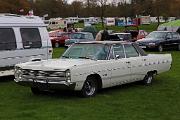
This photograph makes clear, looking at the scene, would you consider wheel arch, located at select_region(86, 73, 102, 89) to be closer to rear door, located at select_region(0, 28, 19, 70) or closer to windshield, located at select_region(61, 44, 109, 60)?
windshield, located at select_region(61, 44, 109, 60)

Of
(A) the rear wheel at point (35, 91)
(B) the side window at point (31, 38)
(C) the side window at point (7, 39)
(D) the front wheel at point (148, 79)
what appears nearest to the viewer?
(A) the rear wheel at point (35, 91)

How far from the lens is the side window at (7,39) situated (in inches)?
553

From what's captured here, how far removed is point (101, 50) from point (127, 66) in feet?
2.89

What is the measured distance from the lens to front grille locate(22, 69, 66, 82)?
1066 centimetres

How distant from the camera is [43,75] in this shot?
10.9 m

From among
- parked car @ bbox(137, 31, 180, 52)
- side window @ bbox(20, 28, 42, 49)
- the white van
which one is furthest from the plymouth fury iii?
parked car @ bbox(137, 31, 180, 52)

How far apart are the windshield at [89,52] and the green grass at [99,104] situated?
3.32 ft

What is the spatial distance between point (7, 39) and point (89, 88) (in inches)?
159

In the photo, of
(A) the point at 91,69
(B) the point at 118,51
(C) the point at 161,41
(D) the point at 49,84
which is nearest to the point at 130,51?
(B) the point at 118,51

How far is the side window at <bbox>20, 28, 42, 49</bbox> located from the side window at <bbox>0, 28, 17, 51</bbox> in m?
0.46

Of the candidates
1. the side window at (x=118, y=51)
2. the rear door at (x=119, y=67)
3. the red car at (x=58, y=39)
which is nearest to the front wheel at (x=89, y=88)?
the rear door at (x=119, y=67)

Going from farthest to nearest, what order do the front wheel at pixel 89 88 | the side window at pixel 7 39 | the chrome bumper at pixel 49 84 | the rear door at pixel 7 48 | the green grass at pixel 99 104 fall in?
the side window at pixel 7 39
the rear door at pixel 7 48
the front wheel at pixel 89 88
the chrome bumper at pixel 49 84
the green grass at pixel 99 104

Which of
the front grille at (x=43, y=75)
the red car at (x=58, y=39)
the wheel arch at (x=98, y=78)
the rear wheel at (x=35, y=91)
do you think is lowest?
the red car at (x=58, y=39)

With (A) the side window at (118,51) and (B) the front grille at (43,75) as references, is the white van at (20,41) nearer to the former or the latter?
(B) the front grille at (43,75)
